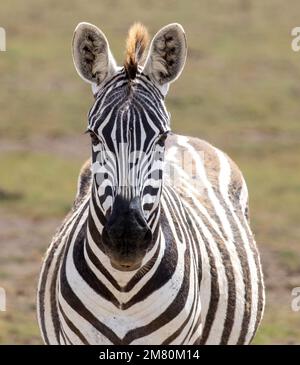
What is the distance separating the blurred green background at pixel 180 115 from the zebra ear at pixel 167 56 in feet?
14.8

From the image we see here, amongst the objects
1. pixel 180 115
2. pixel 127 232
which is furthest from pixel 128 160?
pixel 180 115

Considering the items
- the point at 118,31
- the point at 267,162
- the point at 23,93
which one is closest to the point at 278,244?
the point at 267,162

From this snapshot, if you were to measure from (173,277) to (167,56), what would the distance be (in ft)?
3.33

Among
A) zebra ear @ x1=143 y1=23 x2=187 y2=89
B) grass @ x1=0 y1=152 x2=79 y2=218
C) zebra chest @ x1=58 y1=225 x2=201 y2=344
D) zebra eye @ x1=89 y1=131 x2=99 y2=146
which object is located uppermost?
zebra ear @ x1=143 y1=23 x2=187 y2=89

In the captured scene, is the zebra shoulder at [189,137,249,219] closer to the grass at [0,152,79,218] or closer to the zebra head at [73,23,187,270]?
the zebra head at [73,23,187,270]

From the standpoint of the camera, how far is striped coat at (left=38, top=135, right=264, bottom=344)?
4906mm

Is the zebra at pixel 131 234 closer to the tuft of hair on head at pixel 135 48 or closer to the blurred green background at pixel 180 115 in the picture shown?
the tuft of hair on head at pixel 135 48

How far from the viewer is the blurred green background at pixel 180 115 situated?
39.8 ft

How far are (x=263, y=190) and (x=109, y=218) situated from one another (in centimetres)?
1262

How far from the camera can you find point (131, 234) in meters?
4.44

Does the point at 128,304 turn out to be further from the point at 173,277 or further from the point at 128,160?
the point at 128,160

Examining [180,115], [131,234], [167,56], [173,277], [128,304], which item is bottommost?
[128,304]

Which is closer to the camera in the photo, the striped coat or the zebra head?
the zebra head

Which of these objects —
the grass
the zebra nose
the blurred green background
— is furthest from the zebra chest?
the grass
